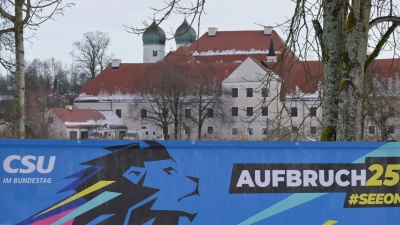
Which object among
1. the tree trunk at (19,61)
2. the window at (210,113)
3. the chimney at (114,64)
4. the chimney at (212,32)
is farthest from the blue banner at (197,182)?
the chimney at (212,32)

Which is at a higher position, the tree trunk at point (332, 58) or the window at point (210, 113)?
the tree trunk at point (332, 58)

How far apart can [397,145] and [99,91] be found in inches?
3712

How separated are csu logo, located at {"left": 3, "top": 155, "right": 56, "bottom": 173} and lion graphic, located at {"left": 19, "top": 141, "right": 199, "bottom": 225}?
0.28 metres

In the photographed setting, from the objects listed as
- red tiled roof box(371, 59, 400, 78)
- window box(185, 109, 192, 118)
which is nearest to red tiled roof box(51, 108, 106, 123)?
window box(185, 109, 192, 118)

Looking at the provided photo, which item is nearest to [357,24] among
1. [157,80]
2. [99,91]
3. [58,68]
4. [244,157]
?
[244,157]

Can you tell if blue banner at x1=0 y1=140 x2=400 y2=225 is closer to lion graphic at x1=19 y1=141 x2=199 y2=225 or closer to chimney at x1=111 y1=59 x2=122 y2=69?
lion graphic at x1=19 y1=141 x2=199 y2=225

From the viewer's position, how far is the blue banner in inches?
260

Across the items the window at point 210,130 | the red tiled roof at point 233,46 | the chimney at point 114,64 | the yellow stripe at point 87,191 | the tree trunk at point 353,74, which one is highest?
the red tiled roof at point 233,46

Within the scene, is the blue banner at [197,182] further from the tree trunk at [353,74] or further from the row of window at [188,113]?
the row of window at [188,113]

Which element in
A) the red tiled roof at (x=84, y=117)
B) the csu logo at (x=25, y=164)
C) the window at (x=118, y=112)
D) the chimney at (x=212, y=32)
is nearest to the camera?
the csu logo at (x=25, y=164)

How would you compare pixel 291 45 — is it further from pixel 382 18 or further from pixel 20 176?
pixel 20 176

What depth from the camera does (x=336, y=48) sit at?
10.5m

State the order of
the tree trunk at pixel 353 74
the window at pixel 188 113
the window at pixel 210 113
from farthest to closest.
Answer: the window at pixel 210 113, the window at pixel 188 113, the tree trunk at pixel 353 74

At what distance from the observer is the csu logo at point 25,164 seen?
6.58 metres
